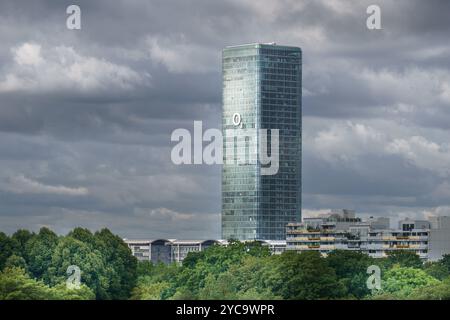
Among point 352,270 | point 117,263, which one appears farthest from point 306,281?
point 117,263

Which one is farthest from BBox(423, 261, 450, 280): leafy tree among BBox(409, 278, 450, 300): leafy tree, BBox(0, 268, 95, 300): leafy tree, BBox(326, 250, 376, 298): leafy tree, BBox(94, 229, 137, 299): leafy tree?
BBox(0, 268, 95, 300): leafy tree

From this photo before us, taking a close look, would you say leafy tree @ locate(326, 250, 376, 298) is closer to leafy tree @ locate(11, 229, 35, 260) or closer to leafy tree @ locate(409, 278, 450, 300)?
leafy tree @ locate(409, 278, 450, 300)

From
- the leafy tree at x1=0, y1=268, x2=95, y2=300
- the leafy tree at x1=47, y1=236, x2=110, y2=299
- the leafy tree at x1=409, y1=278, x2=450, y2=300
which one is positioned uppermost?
the leafy tree at x1=47, y1=236, x2=110, y2=299

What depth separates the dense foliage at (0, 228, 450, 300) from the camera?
115375mm

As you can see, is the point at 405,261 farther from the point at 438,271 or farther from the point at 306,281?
the point at 306,281

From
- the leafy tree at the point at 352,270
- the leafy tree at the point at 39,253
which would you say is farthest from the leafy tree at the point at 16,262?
the leafy tree at the point at 352,270

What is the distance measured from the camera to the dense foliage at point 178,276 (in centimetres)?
11538
